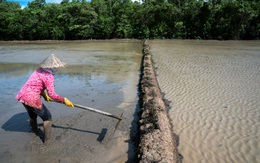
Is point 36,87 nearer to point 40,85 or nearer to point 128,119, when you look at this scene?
point 40,85

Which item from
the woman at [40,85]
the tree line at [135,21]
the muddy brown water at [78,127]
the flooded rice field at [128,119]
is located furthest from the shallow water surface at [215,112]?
the tree line at [135,21]

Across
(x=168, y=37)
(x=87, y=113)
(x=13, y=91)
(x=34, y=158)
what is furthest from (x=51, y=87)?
(x=168, y=37)

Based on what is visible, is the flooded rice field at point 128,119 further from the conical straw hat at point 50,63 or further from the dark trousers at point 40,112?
the conical straw hat at point 50,63

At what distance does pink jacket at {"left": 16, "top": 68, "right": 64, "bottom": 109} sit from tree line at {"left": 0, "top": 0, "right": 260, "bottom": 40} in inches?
1334

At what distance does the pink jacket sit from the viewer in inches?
154

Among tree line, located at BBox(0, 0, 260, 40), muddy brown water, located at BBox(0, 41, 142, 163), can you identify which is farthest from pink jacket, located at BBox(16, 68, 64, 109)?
tree line, located at BBox(0, 0, 260, 40)

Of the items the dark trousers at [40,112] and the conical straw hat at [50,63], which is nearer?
the conical straw hat at [50,63]

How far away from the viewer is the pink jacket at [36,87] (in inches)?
154

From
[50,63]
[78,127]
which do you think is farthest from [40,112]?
[78,127]

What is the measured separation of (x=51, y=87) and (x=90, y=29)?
3654cm

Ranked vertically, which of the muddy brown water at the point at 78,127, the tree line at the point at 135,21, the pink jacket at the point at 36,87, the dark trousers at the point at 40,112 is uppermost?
the tree line at the point at 135,21

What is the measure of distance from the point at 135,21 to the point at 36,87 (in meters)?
37.2

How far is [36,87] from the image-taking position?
3977mm

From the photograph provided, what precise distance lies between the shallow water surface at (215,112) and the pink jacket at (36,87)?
8.54ft
